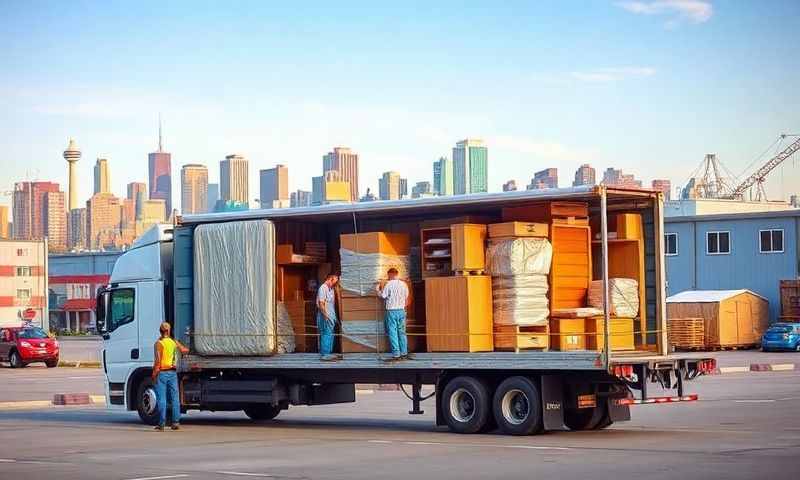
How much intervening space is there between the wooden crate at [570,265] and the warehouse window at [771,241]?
4441cm

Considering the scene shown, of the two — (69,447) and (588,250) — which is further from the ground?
(588,250)

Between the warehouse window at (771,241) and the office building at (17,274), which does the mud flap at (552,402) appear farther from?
the office building at (17,274)

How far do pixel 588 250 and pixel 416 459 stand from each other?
568cm

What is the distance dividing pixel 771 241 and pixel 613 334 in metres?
45.2

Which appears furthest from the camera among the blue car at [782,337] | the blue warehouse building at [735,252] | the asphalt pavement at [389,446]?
the blue warehouse building at [735,252]

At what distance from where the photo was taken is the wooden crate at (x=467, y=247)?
20391mm

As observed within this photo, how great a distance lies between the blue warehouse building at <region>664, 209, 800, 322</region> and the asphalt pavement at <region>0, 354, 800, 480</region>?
3620 cm

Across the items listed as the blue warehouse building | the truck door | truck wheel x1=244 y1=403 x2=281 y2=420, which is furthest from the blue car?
the truck door

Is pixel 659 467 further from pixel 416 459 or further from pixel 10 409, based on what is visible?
pixel 10 409

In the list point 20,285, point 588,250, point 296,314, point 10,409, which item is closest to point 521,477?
point 588,250

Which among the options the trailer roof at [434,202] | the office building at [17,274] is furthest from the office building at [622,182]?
the office building at [17,274]

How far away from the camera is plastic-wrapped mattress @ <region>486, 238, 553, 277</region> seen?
2011cm

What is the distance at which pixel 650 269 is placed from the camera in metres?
21.0

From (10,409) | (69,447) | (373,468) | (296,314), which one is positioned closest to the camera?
(373,468)
